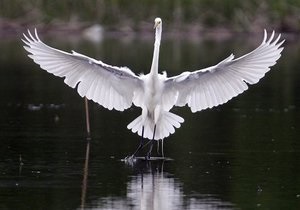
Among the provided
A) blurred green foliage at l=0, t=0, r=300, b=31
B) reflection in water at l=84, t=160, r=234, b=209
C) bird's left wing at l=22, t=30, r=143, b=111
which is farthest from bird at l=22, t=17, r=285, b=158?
blurred green foliage at l=0, t=0, r=300, b=31

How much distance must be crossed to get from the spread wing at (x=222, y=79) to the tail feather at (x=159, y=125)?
285 millimetres

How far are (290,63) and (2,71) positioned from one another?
406 inches

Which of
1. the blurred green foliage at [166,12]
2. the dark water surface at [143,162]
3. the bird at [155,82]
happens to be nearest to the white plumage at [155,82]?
the bird at [155,82]

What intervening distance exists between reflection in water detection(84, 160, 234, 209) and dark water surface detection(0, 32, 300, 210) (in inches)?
0.4

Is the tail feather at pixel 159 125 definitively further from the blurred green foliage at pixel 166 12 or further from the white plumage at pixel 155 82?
the blurred green foliage at pixel 166 12

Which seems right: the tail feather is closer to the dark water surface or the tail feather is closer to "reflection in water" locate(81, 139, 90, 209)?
the dark water surface

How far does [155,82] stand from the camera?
47.3 ft

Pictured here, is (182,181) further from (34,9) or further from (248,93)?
(34,9)

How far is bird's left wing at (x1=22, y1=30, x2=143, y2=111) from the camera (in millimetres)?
14242

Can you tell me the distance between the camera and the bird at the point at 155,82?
14195 millimetres

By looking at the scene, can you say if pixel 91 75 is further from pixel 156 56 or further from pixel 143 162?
pixel 143 162

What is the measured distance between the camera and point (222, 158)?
14.3 metres

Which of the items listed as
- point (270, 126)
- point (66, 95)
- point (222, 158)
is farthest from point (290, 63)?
point (222, 158)

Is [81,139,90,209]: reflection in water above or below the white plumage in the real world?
below
